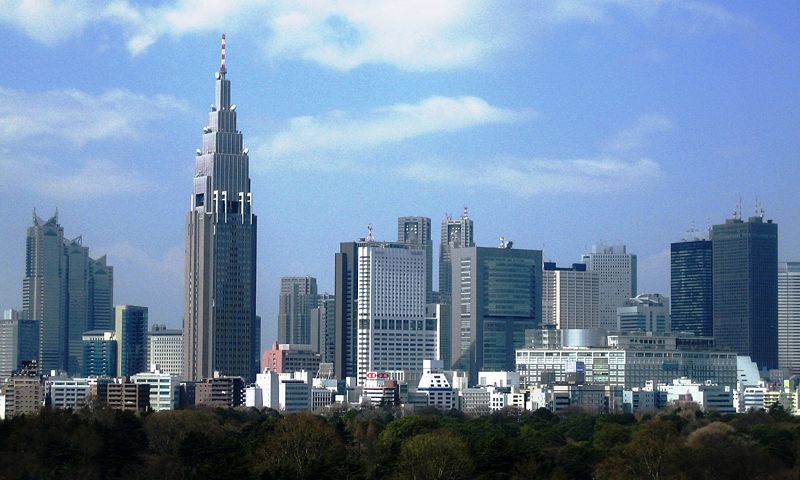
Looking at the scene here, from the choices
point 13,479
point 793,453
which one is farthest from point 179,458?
point 793,453

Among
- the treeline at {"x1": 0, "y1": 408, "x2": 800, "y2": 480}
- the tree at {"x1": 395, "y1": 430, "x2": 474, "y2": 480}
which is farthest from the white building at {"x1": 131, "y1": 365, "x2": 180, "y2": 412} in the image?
the tree at {"x1": 395, "y1": 430, "x2": 474, "y2": 480}

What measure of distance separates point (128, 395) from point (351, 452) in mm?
72099

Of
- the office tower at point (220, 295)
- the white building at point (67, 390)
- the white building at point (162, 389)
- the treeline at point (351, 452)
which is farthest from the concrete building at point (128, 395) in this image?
the treeline at point (351, 452)

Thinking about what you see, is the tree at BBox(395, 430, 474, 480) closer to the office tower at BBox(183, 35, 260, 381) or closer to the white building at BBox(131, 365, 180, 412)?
the white building at BBox(131, 365, 180, 412)

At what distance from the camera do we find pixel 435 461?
76625mm

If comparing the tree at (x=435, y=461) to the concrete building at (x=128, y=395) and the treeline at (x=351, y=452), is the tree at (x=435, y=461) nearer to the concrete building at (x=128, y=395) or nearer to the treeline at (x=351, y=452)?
the treeline at (x=351, y=452)

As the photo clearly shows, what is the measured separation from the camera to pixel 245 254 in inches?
7682

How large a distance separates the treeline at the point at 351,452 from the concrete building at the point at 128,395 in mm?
52474

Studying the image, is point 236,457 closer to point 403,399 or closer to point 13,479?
point 13,479

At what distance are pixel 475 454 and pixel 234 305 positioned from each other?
11341cm

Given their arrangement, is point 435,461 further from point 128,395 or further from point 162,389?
point 162,389

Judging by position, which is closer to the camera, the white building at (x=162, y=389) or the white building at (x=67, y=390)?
the white building at (x=162, y=389)

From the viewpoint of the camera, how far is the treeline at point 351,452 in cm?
7562

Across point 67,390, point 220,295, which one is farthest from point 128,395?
point 220,295
